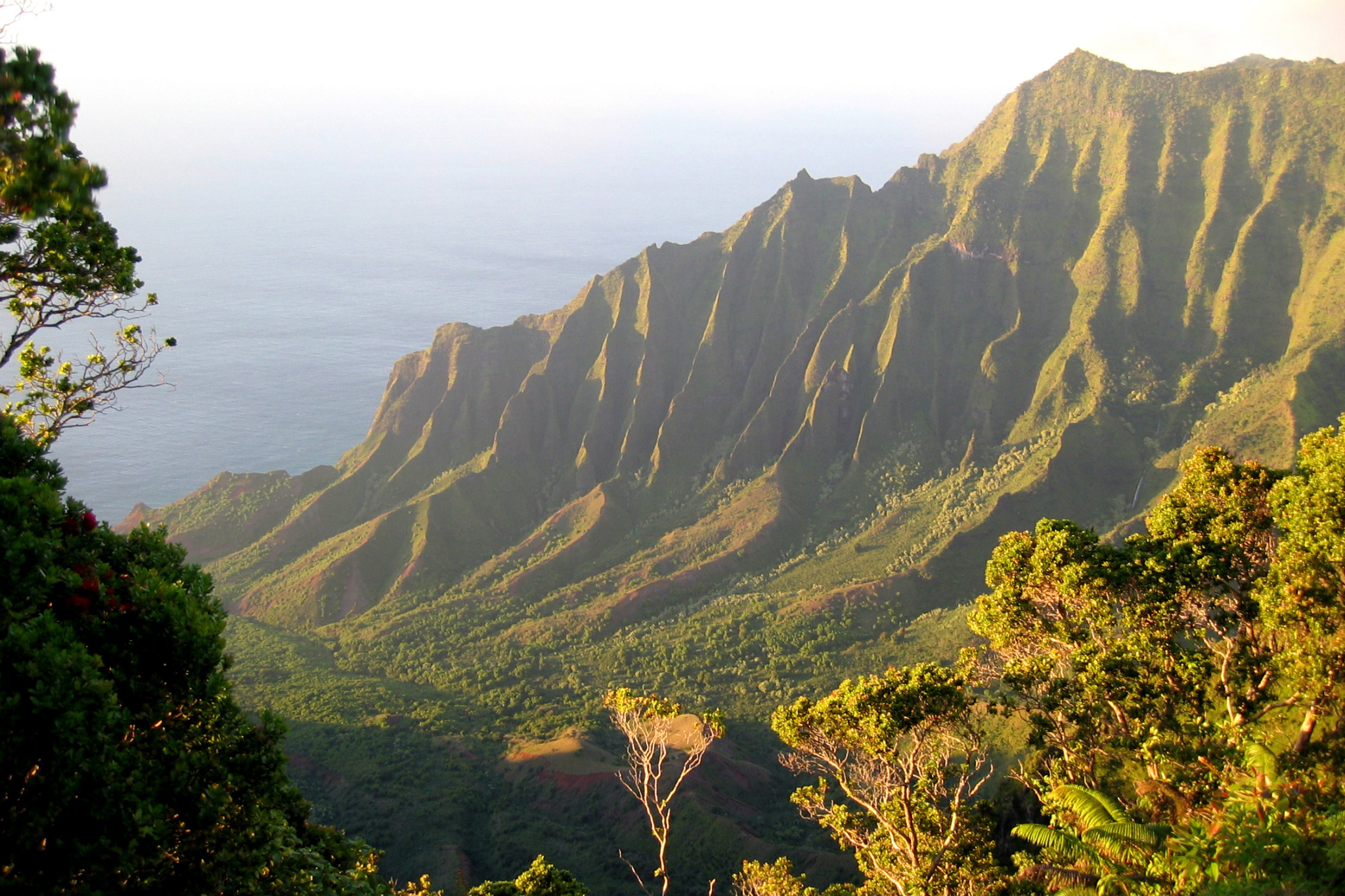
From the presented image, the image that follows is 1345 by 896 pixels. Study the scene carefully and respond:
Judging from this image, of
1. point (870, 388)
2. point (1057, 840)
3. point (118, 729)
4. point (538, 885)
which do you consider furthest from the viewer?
point (870, 388)

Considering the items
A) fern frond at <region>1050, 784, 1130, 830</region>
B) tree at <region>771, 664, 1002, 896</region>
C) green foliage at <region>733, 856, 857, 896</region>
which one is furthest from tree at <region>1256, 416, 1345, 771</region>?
green foliage at <region>733, 856, 857, 896</region>

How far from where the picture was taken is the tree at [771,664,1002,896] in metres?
17.2

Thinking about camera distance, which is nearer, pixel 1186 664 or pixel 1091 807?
pixel 1091 807

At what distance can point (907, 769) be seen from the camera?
1747 cm

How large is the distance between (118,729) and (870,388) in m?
80.7

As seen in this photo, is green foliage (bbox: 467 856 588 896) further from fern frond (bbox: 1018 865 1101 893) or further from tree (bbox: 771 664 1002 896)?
fern frond (bbox: 1018 865 1101 893)

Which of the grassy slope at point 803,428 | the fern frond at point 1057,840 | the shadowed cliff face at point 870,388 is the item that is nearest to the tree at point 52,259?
the fern frond at point 1057,840

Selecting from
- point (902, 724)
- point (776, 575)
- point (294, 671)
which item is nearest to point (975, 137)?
point (776, 575)

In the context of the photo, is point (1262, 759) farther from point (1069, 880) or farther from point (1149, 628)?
point (1149, 628)

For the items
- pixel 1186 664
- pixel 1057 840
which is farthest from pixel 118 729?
pixel 1186 664

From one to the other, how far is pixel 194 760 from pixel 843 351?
81946 mm

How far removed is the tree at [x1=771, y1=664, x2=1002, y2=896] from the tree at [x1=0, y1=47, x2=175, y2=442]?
14.2 metres

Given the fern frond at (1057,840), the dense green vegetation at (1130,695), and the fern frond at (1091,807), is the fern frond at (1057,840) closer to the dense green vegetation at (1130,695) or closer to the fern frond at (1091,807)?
the dense green vegetation at (1130,695)

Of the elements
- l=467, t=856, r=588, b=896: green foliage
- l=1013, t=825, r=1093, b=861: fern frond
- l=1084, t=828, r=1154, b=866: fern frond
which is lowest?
l=467, t=856, r=588, b=896: green foliage
